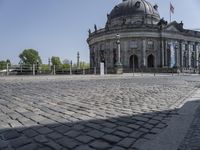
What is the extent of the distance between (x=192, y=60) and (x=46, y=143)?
77343mm

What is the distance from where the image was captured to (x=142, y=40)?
62.6 m

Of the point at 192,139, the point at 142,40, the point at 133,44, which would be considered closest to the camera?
the point at 192,139

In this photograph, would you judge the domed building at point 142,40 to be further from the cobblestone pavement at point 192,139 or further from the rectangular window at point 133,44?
the cobblestone pavement at point 192,139

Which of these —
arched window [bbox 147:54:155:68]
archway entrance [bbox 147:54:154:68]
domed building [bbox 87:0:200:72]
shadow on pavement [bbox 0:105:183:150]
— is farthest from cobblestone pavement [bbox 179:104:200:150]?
archway entrance [bbox 147:54:154:68]

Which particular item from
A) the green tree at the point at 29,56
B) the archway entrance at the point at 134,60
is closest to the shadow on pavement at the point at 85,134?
the archway entrance at the point at 134,60

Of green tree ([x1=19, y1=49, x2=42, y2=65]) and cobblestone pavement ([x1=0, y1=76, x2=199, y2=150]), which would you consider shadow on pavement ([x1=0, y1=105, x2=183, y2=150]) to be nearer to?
cobblestone pavement ([x1=0, y1=76, x2=199, y2=150])

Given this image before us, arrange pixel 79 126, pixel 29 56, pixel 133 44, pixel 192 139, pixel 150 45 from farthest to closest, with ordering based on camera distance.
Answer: pixel 29 56
pixel 150 45
pixel 133 44
pixel 79 126
pixel 192 139

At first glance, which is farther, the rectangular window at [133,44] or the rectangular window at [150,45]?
the rectangular window at [150,45]

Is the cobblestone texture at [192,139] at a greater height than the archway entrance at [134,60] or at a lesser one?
lesser

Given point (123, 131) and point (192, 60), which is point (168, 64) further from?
point (123, 131)

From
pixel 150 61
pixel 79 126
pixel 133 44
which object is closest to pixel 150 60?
pixel 150 61

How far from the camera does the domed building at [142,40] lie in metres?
62.8

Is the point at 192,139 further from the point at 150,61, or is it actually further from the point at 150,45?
the point at 150,61

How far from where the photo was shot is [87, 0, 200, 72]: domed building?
206 feet
